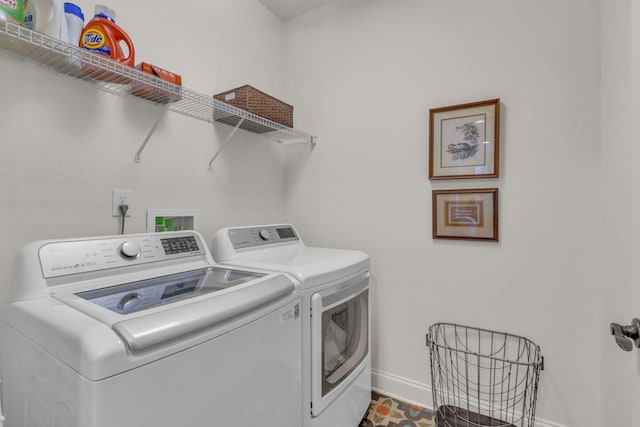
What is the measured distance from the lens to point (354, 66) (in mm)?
2125

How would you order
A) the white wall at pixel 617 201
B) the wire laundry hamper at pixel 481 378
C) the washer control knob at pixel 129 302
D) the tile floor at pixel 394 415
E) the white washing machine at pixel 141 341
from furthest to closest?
the tile floor at pixel 394 415 < the wire laundry hamper at pixel 481 378 < the white wall at pixel 617 201 < the washer control knob at pixel 129 302 < the white washing machine at pixel 141 341

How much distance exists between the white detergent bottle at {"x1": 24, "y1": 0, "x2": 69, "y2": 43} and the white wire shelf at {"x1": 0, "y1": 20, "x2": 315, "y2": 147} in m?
0.06

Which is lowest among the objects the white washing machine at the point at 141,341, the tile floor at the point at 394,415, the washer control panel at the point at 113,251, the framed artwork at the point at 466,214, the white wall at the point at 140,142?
the tile floor at the point at 394,415

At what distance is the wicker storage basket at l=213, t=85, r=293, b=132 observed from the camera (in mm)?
1722

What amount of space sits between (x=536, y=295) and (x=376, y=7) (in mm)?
1977

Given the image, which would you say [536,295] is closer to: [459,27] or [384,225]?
[384,225]

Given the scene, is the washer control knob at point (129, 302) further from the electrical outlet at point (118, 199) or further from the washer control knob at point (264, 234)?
the washer control knob at point (264, 234)

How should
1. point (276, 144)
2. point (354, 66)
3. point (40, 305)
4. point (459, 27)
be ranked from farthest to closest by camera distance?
point (276, 144) → point (354, 66) → point (459, 27) → point (40, 305)

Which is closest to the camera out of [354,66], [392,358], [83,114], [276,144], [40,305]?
[40,305]

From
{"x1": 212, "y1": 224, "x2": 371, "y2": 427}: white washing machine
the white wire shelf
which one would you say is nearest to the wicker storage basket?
the white wire shelf

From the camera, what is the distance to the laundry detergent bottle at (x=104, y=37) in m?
1.15

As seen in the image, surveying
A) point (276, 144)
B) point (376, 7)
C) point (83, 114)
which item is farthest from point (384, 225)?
point (83, 114)

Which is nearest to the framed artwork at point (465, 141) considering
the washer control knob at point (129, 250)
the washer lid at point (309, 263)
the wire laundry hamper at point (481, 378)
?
the washer lid at point (309, 263)

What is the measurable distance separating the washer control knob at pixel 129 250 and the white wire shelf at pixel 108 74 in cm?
51
